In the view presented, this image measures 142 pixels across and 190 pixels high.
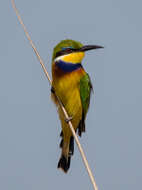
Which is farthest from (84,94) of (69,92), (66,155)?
(66,155)

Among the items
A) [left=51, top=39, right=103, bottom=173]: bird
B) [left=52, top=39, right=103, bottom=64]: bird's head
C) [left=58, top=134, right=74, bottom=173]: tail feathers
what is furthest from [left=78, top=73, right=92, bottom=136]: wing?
[left=52, top=39, right=103, bottom=64]: bird's head

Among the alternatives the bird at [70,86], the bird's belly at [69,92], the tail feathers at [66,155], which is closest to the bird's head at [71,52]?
the bird at [70,86]

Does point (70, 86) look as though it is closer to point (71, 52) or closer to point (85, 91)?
point (85, 91)

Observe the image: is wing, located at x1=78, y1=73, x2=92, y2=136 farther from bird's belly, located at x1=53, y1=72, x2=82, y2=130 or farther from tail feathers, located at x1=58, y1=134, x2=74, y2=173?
tail feathers, located at x1=58, y1=134, x2=74, y2=173

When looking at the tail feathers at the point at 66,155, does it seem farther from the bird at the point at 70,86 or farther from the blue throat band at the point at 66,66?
the blue throat band at the point at 66,66

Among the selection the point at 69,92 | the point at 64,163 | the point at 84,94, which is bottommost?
the point at 64,163

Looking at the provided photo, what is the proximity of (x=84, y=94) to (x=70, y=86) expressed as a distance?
1.12ft

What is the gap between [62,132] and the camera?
19.2 ft

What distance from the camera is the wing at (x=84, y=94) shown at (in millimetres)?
5511

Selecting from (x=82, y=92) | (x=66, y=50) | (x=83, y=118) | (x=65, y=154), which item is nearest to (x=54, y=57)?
(x=66, y=50)

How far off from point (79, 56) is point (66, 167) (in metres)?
1.56

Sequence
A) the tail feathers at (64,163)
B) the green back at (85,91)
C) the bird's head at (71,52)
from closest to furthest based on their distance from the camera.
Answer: the bird's head at (71,52) → the green back at (85,91) → the tail feathers at (64,163)

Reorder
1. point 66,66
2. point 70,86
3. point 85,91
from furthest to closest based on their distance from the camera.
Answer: point 85,91 → point 70,86 → point 66,66

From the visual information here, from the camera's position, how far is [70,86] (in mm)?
5387
